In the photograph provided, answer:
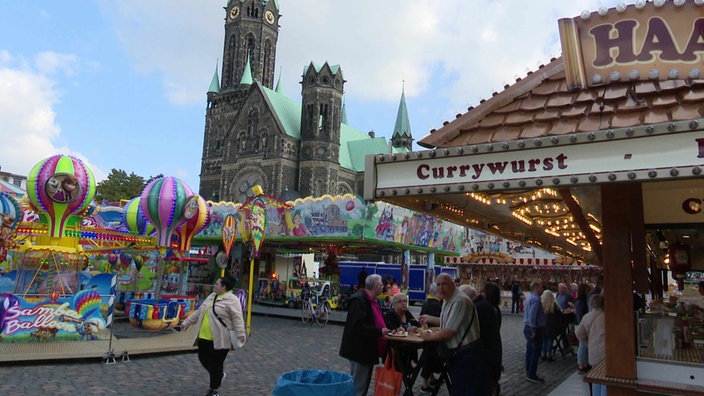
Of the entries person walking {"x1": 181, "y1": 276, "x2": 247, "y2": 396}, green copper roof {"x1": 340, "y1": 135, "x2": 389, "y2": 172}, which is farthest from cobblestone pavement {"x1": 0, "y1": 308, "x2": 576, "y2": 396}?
green copper roof {"x1": 340, "y1": 135, "x2": 389, "y2": 172}

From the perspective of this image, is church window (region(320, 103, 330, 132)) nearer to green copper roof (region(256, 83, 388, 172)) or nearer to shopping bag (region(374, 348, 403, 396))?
green copper roof (region(256, 83, 388, 172))

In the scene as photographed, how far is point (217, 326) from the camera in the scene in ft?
19.8

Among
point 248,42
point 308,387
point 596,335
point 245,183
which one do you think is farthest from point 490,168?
point 248,42

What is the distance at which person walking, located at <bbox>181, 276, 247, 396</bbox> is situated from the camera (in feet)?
19.8

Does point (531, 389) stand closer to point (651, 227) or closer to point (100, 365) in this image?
point (651, 227)

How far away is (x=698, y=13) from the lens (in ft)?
11.7

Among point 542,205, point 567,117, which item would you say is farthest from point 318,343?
point 567,117

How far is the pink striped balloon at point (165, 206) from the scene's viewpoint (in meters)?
16.2

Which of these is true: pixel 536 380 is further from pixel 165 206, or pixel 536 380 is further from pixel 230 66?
pixel 230 66

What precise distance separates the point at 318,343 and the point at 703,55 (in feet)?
34.4

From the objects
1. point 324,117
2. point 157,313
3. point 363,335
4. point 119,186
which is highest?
point 324,117

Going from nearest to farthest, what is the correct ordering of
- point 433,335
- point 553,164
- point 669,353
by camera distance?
point 553,164 < point 669,353 < point 433,335

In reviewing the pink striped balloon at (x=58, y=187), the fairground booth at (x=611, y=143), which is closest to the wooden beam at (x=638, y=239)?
the fairground booth at (x=611, y=143)

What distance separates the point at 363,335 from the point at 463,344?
1.14 meters
